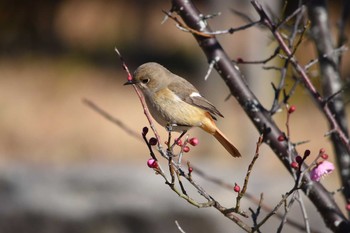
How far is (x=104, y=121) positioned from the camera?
1205 centimetres

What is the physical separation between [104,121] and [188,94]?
868cm

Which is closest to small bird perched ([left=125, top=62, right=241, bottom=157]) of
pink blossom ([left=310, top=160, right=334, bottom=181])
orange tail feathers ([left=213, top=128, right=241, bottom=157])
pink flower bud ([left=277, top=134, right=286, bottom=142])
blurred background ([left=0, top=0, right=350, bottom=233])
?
orange tail feathers ([left=213, top=128, right=241, bottom=157])

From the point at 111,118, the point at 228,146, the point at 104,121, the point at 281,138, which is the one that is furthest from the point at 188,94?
the point at 104,121

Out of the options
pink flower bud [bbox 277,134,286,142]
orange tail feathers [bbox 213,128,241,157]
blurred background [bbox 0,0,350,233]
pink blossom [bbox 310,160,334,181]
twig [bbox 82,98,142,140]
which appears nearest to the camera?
pink blossom [bbox 310,160,334,181]

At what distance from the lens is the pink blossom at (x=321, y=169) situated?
265 centimetres

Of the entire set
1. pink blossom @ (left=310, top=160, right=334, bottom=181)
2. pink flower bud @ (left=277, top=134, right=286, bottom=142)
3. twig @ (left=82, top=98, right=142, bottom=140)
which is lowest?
pink blossom @ (left=310, top=160, right=334, bottom=181)

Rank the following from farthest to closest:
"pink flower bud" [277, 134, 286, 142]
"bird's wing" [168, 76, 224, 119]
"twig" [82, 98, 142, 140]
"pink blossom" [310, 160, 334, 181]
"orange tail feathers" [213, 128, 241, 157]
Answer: "bird's wing" [168, 76, 224, 119] → "orange tail feathers" [213, 128, 241, 157] → "twig" [82, 98, 142, 140] → "pink flower bud" [277, 134, 286, 142] → "pink blossom" [310, 160, 334, 181]

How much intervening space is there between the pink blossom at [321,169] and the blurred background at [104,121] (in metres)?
4.35

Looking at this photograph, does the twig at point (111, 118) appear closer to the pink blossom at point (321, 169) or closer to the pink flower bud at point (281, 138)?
the pink flower bud at point (281, 138)

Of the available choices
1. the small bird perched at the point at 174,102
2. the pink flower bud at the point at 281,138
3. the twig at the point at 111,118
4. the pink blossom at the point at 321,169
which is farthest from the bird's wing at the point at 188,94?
the pink blossom at the point at 321,169

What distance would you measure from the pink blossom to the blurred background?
14.3ft

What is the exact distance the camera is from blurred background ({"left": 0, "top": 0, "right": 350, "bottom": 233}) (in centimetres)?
760

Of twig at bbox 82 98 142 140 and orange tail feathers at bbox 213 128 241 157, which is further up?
twig at bbox 82 98 142 140

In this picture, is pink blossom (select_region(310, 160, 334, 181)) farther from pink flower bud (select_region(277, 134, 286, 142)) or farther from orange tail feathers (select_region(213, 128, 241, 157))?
orange tail feathers (select_region(213, 128, 241, 157))
